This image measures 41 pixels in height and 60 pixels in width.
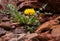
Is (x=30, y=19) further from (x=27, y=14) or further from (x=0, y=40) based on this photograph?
(x=0, y=40)

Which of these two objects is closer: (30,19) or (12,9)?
(30,19)

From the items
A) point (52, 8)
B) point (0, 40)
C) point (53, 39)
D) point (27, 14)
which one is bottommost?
point (53, 39)

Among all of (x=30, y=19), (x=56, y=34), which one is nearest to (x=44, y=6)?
(x=30, y=19)

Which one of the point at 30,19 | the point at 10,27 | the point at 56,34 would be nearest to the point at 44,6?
the point at 30,19

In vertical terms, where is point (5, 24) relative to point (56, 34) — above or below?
above

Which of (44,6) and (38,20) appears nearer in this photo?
(38,20)

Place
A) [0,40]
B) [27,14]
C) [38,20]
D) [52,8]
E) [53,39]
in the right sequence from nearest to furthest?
[53,39] < [0,40] < [38,20] < [27,14] < [52,8]

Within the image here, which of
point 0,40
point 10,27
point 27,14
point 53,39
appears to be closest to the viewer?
point 53,39

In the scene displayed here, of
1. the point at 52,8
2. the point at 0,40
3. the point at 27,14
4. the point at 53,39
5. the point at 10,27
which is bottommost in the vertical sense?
the point at 53,39

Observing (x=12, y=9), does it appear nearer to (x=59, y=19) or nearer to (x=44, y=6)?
(x=44, y=6)
